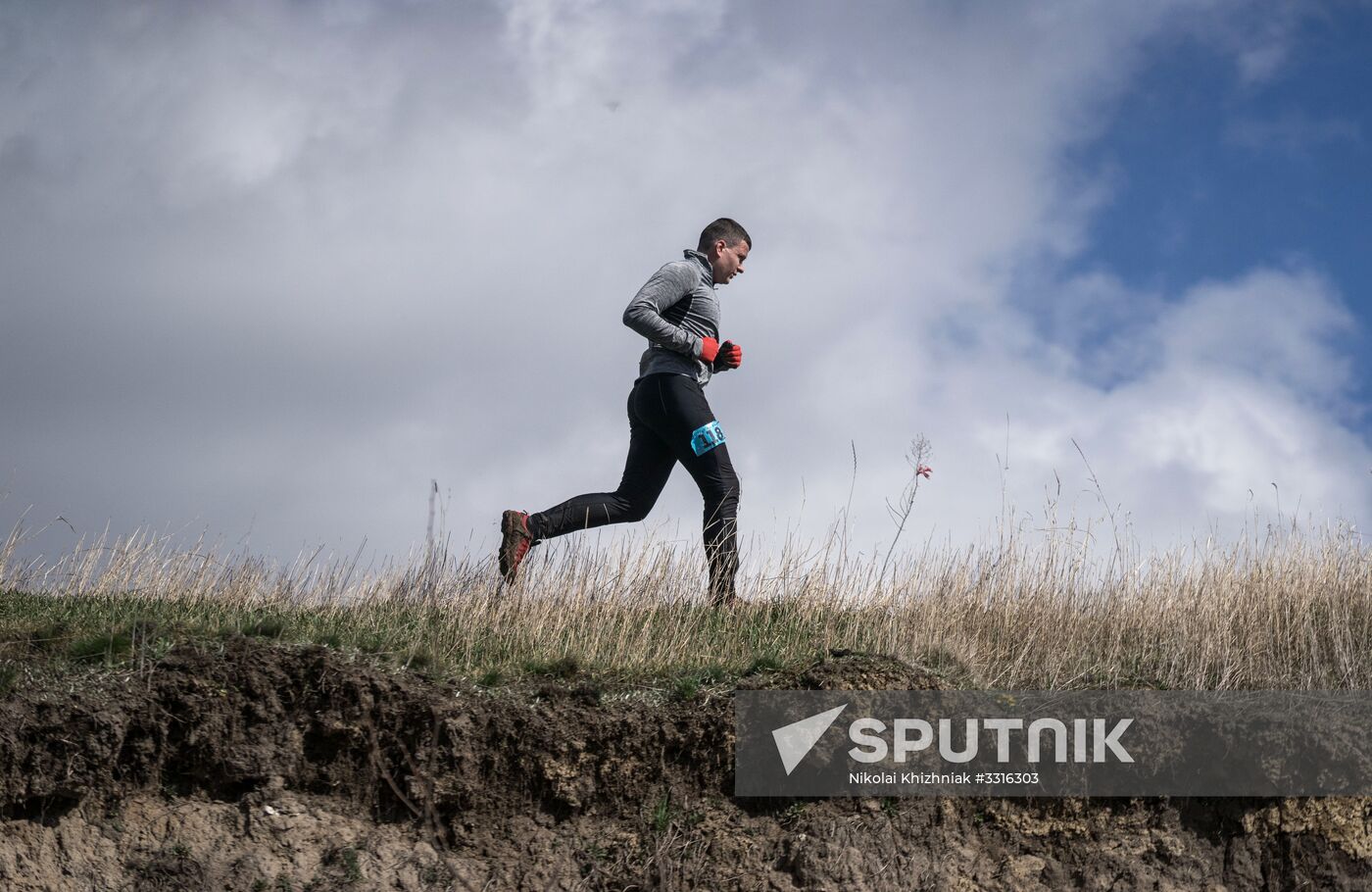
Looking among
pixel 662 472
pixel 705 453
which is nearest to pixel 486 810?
pixel 705 453

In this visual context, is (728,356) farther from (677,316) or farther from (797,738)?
(797,738)

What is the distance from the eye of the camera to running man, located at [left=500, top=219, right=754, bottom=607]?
637 centimetres

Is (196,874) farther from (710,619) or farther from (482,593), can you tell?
(710,619)

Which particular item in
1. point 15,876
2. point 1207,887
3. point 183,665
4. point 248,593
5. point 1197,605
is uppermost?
point 1197,605

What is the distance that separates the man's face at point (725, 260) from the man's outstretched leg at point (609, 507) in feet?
2.82

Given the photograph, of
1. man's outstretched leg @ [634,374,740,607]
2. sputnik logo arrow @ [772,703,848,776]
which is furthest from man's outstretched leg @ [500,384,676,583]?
sputnik logo arrow @ [772,703,848,776]

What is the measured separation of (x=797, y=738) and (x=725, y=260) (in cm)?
302

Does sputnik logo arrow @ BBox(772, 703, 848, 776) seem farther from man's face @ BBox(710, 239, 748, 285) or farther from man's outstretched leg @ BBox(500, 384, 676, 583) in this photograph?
man's face @ BBox(710, 239, 748, 285)

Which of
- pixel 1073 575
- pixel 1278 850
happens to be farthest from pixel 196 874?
pixel 1073 575

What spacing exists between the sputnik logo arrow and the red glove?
2.37m

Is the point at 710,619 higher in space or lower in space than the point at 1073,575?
lower

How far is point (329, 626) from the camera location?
5.75 metres

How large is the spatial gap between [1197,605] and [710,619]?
116 inches

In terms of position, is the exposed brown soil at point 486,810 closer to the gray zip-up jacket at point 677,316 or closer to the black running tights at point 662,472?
the black running tights at point 662,472
